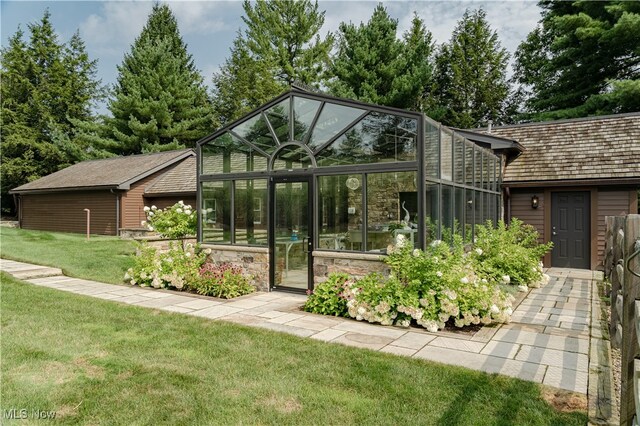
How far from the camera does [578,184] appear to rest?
9.89 metres

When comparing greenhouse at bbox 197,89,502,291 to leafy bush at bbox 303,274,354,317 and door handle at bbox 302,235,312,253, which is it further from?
leafy bush at bbox 303,274,354,317

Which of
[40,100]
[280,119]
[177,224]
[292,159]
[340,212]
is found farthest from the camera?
[40,100]

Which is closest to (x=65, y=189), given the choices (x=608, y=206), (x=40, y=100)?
(x=40, y=100)

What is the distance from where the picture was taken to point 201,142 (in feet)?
27.5

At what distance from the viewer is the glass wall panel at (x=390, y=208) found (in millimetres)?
6000

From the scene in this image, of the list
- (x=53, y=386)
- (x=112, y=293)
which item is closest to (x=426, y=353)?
(x=53, y=386)

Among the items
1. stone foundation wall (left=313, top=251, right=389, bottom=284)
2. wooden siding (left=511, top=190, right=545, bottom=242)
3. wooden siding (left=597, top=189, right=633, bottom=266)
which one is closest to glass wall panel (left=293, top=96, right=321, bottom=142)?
stone foundation wall (left=313, top=251, right=389, bottom=284)

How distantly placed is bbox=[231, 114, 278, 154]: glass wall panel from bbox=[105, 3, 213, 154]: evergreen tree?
61.1 ft

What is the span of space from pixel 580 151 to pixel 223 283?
31.0 feet

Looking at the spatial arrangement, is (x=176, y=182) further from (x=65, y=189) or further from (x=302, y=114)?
(x=302, y=114)

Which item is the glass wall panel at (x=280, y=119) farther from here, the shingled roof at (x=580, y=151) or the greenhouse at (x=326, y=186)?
the shingled roof at (x=580, y=151)

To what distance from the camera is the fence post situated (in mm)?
2426
